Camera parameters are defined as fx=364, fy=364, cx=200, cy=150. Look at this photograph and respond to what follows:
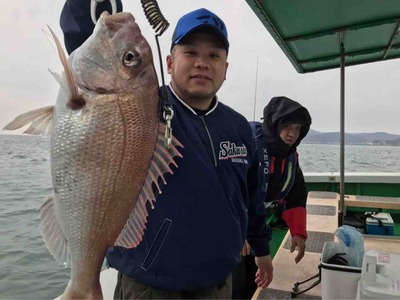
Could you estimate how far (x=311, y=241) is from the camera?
378 cm

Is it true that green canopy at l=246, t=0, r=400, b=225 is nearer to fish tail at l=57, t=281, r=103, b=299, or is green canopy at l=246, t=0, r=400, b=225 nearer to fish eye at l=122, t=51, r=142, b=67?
fish eye at l=122, t=51, r=142, b=67

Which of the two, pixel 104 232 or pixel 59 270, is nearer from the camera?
pixel 104 232

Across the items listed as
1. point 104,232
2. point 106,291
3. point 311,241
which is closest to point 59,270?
point 106,291

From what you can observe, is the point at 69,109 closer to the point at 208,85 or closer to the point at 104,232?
the point at 104,232

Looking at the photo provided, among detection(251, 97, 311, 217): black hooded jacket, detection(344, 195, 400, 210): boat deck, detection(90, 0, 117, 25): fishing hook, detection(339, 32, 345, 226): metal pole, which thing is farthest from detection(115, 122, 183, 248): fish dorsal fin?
detection(344, 195, 400, 210): boat deck

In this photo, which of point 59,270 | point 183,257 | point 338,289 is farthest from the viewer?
point 59,270

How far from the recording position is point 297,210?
3584mm

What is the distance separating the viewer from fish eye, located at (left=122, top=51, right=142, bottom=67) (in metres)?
1.28

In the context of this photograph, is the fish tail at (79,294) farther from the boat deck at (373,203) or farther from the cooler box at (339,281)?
the boat deck at (373,203)

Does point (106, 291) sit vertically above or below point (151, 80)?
below

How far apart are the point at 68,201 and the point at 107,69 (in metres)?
0.47

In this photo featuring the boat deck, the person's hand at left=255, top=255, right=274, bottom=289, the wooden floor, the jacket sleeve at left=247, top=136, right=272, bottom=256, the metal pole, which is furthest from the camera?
the boat deck

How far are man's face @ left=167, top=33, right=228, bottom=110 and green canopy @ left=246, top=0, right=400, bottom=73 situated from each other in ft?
4.39

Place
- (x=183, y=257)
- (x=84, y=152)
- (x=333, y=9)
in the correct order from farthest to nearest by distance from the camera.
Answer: (x=333, y=9) → (x=183, y=257) → (x=84, y=152)
